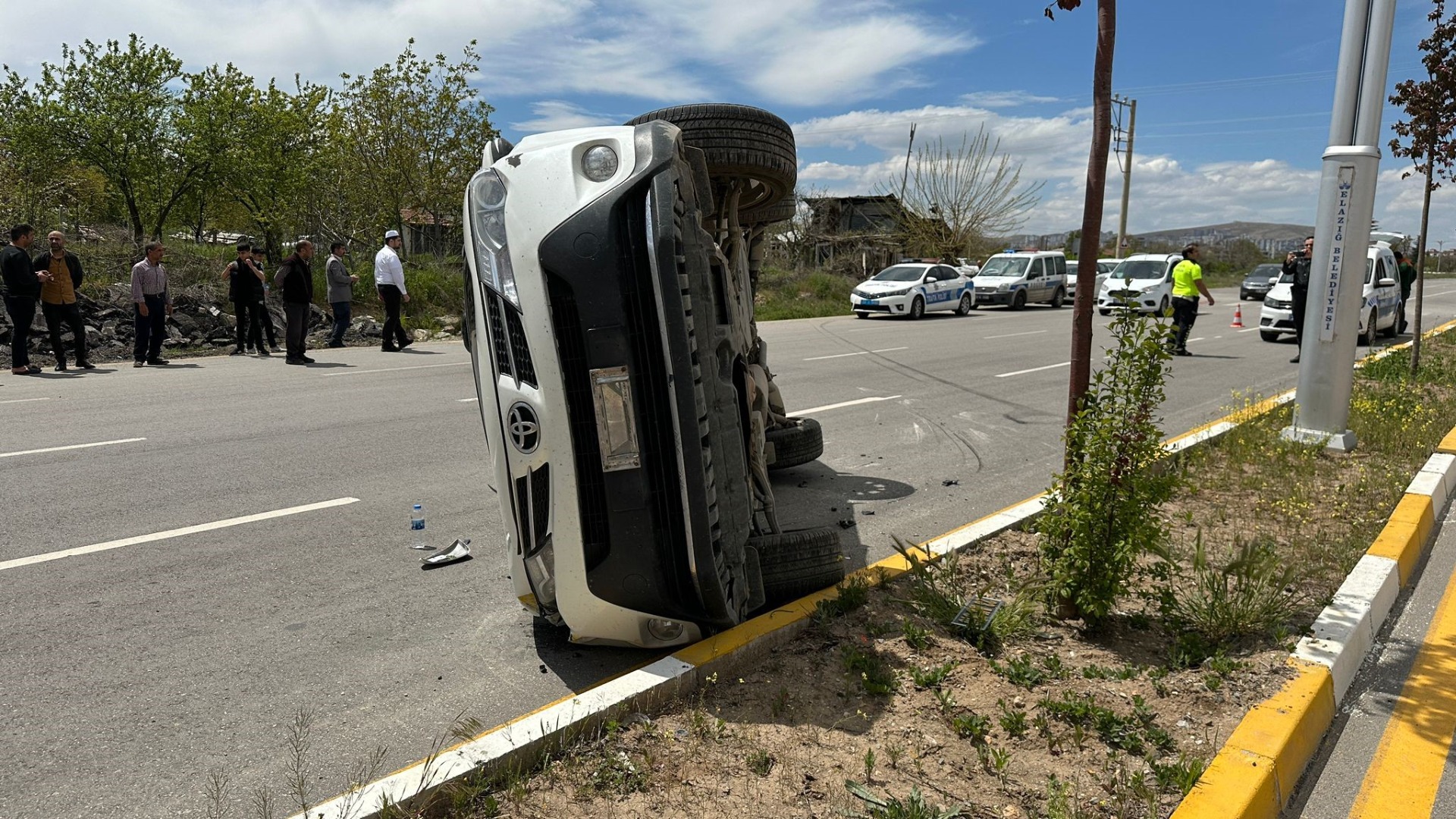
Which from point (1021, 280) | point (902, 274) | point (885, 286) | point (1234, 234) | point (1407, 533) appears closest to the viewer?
point (1407, 533)

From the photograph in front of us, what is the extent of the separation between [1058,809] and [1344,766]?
4.15ft

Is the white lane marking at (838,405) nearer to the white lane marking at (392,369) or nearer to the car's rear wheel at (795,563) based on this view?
the car's rear wheel at (795,563)

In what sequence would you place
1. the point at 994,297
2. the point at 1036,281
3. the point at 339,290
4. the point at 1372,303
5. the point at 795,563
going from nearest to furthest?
the point at 795,563
the point at 339,290
the point at 1372,303
the point at 994,297
the point at 1036,281

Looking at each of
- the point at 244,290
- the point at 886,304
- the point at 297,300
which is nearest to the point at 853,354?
the point at 297,300

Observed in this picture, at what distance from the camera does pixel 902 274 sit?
26.8 m

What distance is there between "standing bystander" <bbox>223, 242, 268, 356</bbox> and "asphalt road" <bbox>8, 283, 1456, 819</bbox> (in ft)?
11.1

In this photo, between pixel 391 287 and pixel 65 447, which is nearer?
pixel 65 447

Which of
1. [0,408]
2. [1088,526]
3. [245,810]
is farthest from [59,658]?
[0,408]

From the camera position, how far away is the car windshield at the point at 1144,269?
26875 millimetres

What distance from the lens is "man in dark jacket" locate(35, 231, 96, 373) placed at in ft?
40.1

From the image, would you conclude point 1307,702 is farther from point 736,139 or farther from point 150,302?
point 150,302

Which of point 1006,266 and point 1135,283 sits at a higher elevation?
point 1006,266

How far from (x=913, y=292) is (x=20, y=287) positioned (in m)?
19.8

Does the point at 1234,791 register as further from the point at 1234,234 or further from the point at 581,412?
the point at 1234,234
